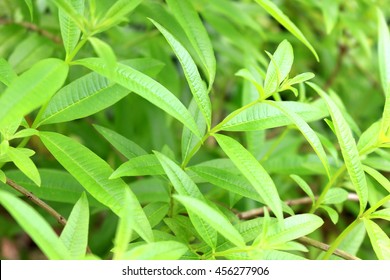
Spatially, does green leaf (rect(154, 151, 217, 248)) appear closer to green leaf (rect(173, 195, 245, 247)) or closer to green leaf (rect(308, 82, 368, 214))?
green leaf (rect(173, 195, 245, 247))

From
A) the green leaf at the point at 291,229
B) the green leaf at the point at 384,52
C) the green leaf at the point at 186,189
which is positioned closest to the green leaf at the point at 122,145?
the green leaf at the point at 186,189

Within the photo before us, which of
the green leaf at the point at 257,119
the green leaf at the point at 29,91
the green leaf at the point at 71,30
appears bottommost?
the green leaf at the point at 257,119

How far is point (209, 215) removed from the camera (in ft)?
1.84

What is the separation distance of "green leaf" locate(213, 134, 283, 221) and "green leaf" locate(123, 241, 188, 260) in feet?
0.36

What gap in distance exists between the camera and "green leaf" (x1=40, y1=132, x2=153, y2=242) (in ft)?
2.04

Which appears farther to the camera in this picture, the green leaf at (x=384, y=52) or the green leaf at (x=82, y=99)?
the green leaf at (x=384, y=52)

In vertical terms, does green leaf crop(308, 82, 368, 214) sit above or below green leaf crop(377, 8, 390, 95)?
below

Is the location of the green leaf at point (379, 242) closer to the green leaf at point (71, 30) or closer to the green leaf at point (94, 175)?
the green leaf at point (94, 175)

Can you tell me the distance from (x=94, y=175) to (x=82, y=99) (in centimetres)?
12

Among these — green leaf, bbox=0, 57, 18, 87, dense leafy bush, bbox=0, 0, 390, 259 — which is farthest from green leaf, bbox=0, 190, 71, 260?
green leaf, bbox=0, 57, 18, 87

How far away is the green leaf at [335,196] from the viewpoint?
81cm

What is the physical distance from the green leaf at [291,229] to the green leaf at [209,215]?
0.04 metres
